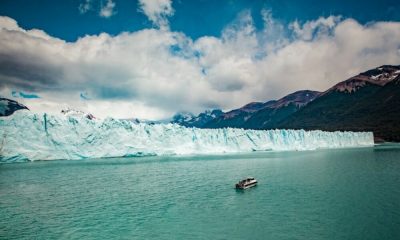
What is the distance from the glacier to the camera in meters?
49.7

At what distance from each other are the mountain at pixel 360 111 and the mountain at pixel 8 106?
153 metres

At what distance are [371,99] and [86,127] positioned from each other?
15119 centimetres

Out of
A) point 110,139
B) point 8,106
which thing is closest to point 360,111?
point 110,139

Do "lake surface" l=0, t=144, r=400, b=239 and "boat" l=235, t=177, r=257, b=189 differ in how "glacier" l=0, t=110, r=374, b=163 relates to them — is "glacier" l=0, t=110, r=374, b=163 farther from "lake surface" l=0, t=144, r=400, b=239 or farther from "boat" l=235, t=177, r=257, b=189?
"boat" l=235, t=177, r=257, b=189

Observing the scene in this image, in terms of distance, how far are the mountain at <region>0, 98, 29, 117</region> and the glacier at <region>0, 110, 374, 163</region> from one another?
130 metres

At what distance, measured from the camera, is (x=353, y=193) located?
830 inches

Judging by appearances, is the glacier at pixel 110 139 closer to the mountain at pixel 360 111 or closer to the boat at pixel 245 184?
the boat at pixel 245 184

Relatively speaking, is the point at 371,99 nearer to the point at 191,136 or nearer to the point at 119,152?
the point at 191,136

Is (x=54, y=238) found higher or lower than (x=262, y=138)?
lower

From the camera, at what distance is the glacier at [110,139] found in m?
49.7

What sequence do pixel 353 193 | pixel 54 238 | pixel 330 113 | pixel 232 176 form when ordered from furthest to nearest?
pixel 330 113, pixel 232 176, pixel 353 193, pixel 54 238

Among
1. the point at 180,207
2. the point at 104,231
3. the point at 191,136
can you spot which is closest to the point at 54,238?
the point at 104,231

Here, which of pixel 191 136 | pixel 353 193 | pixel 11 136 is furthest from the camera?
pixel 191 136

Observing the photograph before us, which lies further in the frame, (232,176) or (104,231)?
(232,176)
